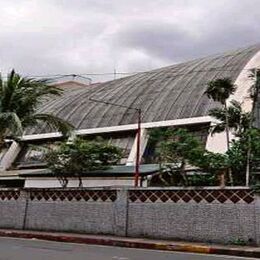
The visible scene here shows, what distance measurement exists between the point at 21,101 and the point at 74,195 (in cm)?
617

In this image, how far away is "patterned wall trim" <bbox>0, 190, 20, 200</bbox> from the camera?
23.0m

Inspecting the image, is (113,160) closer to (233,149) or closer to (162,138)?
(162,138)

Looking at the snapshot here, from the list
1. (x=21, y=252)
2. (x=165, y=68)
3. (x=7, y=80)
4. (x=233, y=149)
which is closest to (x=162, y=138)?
(x=233, y=149)

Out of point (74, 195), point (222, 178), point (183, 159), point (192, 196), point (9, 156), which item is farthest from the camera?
point (9, 156)

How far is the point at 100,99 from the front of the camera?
139ft

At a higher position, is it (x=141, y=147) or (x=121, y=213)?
(x=141, y=147)

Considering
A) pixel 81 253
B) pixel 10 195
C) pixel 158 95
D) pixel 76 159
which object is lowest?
pixel 81 253

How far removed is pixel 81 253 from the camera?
1446cm

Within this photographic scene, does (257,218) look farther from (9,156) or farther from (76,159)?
(9,156)

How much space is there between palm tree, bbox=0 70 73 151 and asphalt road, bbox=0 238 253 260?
8.81m

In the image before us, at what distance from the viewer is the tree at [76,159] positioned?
→ 88.0 feet

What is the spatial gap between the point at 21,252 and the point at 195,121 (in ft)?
63.8

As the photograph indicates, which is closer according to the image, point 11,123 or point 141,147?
point 11,123

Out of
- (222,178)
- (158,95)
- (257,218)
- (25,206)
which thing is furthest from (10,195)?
(158,95)
